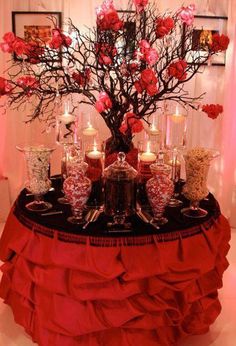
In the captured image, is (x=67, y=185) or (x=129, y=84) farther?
(x=129, y=84)

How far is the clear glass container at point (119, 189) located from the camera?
76.7 inches

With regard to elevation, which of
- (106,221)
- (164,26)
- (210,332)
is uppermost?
(164,26)

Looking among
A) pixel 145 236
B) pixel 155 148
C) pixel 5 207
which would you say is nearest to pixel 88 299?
pixel 145 236

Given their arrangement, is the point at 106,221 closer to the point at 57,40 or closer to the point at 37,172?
the point at 37,172

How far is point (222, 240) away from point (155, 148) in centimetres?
61

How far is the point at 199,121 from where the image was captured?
12.0ft

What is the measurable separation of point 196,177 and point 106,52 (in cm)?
74

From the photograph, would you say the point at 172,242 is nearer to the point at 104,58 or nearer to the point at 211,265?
the point at 211,265

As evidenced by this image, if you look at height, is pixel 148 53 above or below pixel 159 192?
above

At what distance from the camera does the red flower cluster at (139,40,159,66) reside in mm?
1772

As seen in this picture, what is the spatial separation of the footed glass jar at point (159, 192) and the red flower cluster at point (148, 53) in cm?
51

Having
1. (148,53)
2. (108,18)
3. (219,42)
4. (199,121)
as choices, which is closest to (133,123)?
(148,53)

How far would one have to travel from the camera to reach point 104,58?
1924mm

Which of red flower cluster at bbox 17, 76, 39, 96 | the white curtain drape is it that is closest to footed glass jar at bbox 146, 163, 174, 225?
red flower cluster at bbox 17, 76, 39, 96
